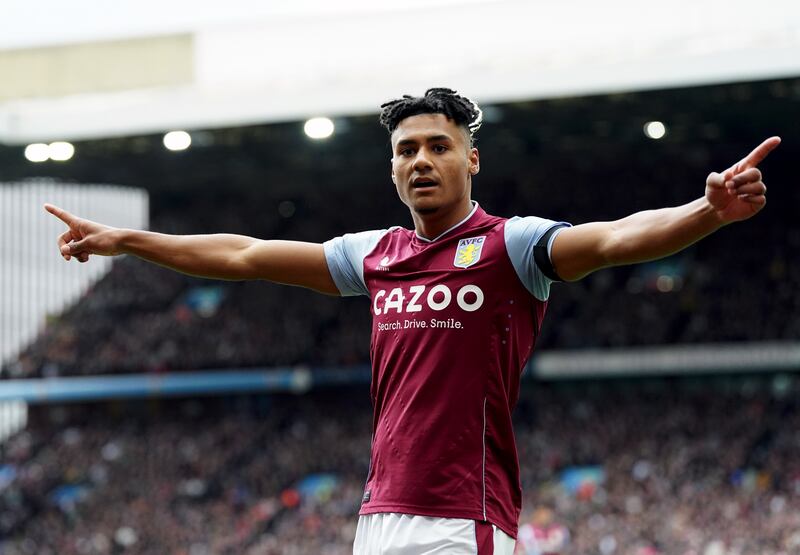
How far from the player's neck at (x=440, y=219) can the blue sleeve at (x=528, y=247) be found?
0.74 feet

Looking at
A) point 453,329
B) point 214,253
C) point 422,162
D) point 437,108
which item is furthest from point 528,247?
point 214,253

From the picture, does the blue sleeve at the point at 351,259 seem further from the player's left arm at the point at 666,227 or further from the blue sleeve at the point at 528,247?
the player's left arm at the point at 666,227

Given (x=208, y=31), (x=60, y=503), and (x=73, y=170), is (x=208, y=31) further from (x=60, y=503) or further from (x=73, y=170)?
(x=60, y=503)

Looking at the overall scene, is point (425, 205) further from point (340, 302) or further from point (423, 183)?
point (340, 302)

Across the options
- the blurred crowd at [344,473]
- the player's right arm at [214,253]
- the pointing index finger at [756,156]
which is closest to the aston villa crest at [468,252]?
the player's right arm at [214,253]

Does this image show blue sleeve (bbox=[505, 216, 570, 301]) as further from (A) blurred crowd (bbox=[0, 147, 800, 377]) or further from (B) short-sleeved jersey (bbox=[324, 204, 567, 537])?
(A) blurred crowd (bbox=[0, 147, 800, 377])

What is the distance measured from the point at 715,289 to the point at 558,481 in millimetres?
7557

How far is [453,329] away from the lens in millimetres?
4203

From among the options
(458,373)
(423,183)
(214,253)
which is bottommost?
(458,373)

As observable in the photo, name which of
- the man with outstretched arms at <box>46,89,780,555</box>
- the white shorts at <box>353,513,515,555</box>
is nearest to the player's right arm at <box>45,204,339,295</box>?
the man with outstretched arms at <box>46,89,780,555</box>

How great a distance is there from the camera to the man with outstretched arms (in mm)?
4105

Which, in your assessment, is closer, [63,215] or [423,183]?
[423,183]

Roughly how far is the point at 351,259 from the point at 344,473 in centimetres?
2812

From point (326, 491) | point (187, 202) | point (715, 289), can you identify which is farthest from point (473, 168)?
point (187, 202)
